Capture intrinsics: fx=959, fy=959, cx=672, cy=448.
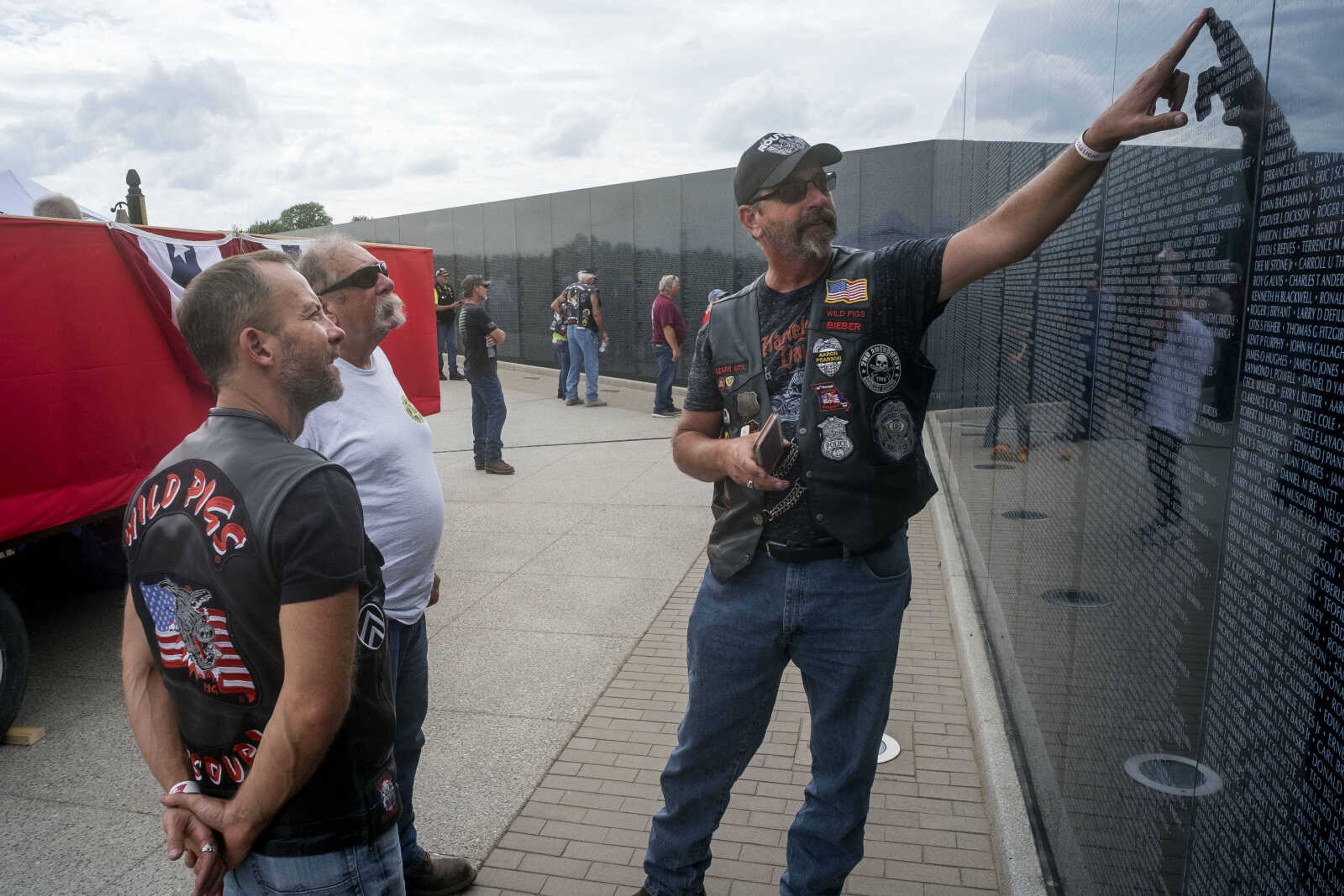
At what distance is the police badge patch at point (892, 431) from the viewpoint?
7.78ft

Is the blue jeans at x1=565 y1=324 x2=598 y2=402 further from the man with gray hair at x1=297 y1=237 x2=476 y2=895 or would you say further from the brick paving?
the man with gray hair at x1=297 y1=237 x2=476 y2=895

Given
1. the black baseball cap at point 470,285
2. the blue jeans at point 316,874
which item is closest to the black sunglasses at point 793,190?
the blue jeans at point 316,874

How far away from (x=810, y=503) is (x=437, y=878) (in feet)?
5.72

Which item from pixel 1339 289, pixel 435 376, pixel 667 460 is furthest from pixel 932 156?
pixel 1339 289

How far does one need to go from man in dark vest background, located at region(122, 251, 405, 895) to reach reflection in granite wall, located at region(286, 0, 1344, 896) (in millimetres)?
1416

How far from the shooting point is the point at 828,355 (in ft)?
7.84

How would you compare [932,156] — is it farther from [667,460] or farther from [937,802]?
[937,802]

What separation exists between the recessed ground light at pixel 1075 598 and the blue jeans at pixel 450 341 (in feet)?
53.1

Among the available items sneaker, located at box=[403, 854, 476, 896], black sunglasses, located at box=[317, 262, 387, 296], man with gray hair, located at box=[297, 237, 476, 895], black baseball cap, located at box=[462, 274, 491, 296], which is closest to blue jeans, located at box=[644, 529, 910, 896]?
sneaker, located at box=[403, 854, 476, 896]

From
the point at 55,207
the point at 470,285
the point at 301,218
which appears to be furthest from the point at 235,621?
the point at 301,218

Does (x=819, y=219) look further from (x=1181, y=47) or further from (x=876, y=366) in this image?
(x=1181, y=47)

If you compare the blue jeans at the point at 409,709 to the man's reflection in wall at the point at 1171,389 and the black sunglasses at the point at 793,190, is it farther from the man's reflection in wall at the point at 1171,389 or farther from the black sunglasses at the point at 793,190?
the man's reflection in wall at the point at 1171,389

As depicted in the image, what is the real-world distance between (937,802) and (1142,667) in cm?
170

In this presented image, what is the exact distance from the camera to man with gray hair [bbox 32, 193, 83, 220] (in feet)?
18.9
